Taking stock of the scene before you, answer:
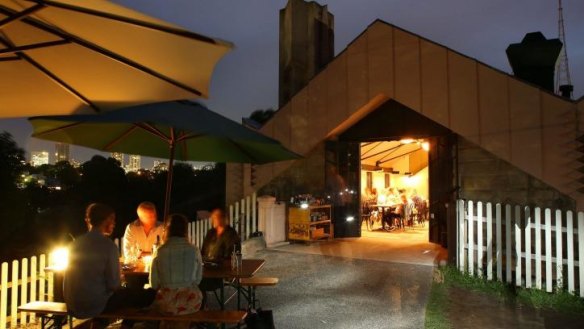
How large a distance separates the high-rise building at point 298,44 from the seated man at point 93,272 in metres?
11.0

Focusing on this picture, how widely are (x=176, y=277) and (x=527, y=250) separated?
5.75 m

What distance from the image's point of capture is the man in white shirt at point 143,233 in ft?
18.4

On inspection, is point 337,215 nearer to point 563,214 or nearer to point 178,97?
point 563,214

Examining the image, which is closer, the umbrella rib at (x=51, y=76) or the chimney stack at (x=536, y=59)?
the umbrella rib at (x=51, y=76)

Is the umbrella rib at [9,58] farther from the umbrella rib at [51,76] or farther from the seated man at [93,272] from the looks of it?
the seated man at [93,272]

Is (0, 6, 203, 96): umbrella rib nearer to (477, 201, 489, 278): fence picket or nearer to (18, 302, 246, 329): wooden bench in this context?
(18, 302, 246, 329): wooden bench

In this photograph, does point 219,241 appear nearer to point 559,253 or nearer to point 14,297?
point 14,297

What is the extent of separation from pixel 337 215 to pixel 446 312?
6.32 m

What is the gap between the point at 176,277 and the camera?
3840 millimetres

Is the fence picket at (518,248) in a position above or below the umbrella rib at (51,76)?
below

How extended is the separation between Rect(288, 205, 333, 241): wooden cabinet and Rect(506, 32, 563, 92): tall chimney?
6.01 m

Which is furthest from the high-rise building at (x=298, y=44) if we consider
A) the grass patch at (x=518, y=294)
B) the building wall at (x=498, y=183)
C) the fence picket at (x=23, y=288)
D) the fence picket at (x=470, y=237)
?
the fence picket at (x=23, y=288)

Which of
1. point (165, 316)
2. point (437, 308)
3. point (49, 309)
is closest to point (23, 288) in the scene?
point (49, 309)

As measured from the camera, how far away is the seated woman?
3.84 m
